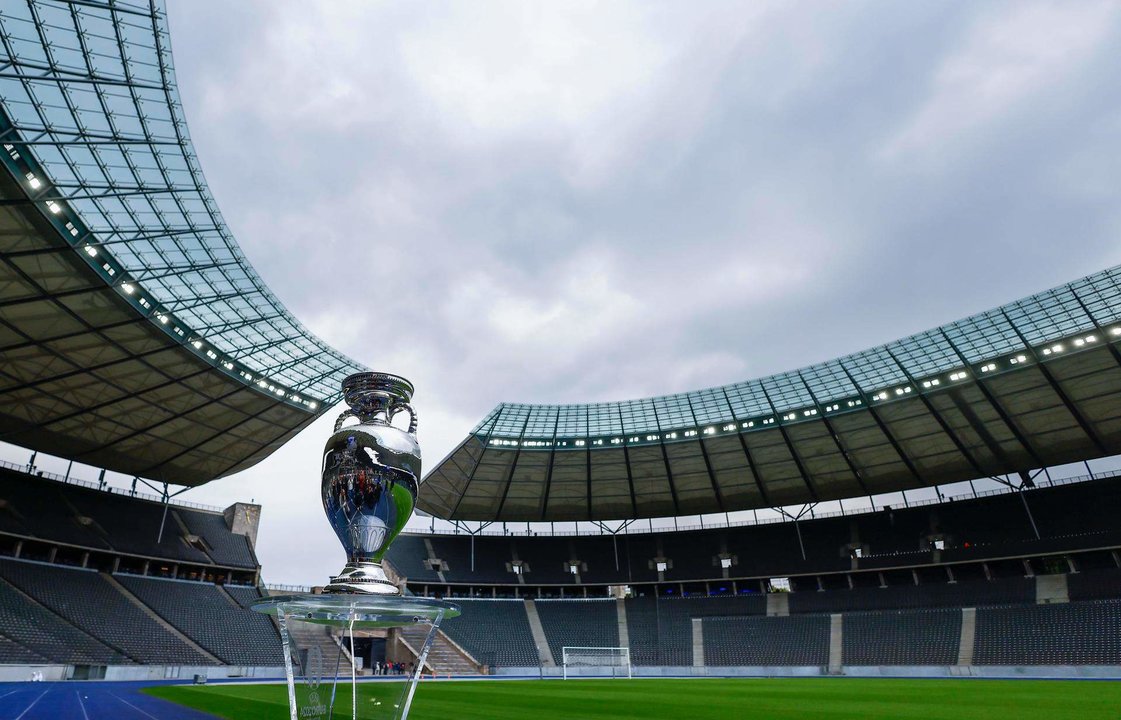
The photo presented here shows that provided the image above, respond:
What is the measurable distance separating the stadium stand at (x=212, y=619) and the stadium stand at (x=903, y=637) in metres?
35.1

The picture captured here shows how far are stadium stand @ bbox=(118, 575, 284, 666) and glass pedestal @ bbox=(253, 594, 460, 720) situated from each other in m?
35.2

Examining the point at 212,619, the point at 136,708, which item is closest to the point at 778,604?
the point at 212,619

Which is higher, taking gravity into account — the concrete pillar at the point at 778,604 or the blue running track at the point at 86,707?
the concrete pillar at the point at 778,604

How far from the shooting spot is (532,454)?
43312mm

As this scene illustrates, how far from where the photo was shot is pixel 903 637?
36.4 meters

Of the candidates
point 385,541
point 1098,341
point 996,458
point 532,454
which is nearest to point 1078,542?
point 996,458

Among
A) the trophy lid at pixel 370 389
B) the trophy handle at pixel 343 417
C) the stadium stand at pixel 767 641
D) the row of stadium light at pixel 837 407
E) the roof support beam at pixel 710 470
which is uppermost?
the row of stadium light at pixel 837 407

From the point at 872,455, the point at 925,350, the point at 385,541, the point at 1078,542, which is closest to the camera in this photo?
the point at 385,541

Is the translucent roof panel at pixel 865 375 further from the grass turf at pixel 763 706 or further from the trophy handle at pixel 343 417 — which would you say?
the trophy handle at pixel 343 417

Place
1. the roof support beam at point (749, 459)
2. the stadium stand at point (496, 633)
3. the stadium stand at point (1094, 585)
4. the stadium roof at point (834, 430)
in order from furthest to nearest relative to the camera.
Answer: the stadium stand at point (496, 633), the roof support beam at point (749, 459), the stadium stand at point (1094, 585), the stadium roof at point (834, 430)

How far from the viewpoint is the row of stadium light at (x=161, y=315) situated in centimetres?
1922

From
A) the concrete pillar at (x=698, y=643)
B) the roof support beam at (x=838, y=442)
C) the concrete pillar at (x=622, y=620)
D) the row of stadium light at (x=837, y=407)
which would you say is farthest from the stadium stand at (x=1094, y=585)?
the concrete pillar at (x=622, y=620)

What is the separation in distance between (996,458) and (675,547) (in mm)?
24328

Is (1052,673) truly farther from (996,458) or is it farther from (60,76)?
(60,76)
